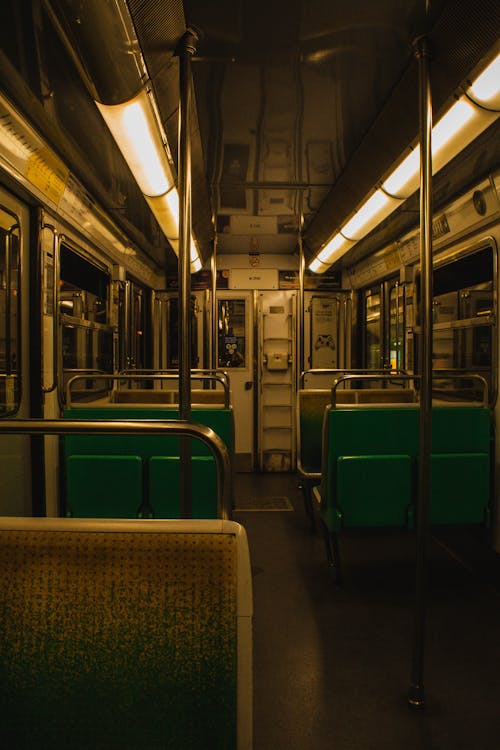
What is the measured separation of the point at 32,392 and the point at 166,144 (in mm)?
1623

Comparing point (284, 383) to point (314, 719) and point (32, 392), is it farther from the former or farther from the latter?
point (314, 719)

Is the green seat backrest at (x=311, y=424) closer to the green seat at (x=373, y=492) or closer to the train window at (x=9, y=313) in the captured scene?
the green seat at (x=373, y=492)

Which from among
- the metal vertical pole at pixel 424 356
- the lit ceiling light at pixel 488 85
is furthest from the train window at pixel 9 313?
the lit ceiling light at pixel 488 85

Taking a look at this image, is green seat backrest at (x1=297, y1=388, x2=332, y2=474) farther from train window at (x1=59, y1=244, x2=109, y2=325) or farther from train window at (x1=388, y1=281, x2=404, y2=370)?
train window at (x1=59, y1=244, x2=109, y2=325)

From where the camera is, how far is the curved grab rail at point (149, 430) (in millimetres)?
1222

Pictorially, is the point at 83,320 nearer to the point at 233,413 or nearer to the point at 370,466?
the point at 233,413

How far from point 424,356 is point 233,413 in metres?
1.47

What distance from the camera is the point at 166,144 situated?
2715mm

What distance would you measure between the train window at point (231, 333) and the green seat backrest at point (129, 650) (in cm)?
593

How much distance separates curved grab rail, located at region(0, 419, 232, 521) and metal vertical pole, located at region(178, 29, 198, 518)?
0.78m

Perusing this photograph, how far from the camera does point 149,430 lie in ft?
4.38

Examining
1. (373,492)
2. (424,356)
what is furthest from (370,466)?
(424,356)

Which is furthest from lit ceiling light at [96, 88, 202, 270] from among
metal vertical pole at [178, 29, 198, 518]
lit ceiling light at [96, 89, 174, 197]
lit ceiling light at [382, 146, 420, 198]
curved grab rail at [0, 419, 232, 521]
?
curved grab rail at [0, 419, 232, 521]

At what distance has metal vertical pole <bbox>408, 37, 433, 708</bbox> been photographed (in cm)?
204
